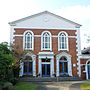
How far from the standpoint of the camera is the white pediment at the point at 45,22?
1565 inches

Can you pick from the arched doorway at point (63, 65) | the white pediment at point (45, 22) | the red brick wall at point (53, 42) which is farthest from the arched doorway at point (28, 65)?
the white pediment at point (45, 22)

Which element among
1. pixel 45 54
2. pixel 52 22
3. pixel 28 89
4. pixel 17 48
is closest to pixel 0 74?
pixel 28 89

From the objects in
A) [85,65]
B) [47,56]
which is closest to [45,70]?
[47,56]

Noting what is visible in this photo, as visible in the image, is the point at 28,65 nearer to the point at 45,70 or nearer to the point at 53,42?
the point at 45,70

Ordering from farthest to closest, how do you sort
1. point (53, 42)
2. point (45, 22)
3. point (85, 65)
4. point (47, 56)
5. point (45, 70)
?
1. point (45, 22)
2. point (53, 42)
3. point (85, 65)
4. point (45, 70)
5. point (47, 56)

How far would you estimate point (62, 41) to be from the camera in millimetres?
40188

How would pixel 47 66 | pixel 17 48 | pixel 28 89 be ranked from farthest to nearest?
pixel 47 66 → pixel 17 48 → pixel 28 89

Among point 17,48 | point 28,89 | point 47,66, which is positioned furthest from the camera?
point 47,66

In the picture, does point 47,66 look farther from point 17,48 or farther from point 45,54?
point 17,48

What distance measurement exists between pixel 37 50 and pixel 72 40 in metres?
6.08

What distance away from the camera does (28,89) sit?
79.2 ft

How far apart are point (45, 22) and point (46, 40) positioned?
299cm

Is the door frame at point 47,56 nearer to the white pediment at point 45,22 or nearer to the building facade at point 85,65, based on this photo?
the white pediment at point 45,22

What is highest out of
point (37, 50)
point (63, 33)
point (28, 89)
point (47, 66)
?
point (63, 33)
